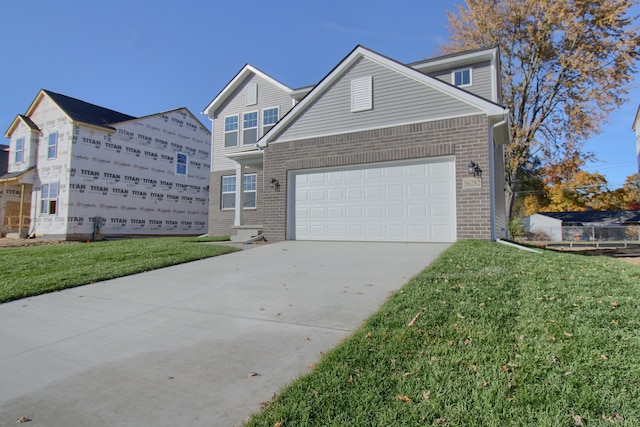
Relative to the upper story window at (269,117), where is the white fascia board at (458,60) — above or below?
above

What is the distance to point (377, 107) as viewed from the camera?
10547 mm

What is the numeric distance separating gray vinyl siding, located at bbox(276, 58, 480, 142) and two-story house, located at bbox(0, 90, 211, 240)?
1388 centimetres

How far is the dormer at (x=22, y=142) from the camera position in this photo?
2047cm

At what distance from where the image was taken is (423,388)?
7.65 feet

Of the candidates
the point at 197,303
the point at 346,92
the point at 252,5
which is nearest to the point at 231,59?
the point at 252,5

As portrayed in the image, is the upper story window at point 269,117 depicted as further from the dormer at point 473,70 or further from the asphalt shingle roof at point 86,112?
the asphalt shingle roof at point 86,112

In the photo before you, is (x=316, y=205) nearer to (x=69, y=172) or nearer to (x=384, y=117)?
(x=384, y=117)

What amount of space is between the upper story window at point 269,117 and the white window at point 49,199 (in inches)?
491

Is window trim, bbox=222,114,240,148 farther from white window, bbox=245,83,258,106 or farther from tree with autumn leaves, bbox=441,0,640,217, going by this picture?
tree with autumn leaves, bbox=441,0,640,217

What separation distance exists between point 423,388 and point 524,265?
4.60 metres

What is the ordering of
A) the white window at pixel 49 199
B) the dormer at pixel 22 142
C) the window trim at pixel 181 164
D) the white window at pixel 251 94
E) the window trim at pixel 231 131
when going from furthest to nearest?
the window trim at pixel 181 164 < the dormer at pixel 22 142 < the white window at pixel 49 199 < the window trim at pixel 231 131 < the white window at pixel 251 94

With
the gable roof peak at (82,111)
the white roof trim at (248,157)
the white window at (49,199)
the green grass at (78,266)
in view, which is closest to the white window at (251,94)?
the white roof trim at (248,157)

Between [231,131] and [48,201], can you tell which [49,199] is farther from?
[231,131]

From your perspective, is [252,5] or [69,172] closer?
[252,5]
